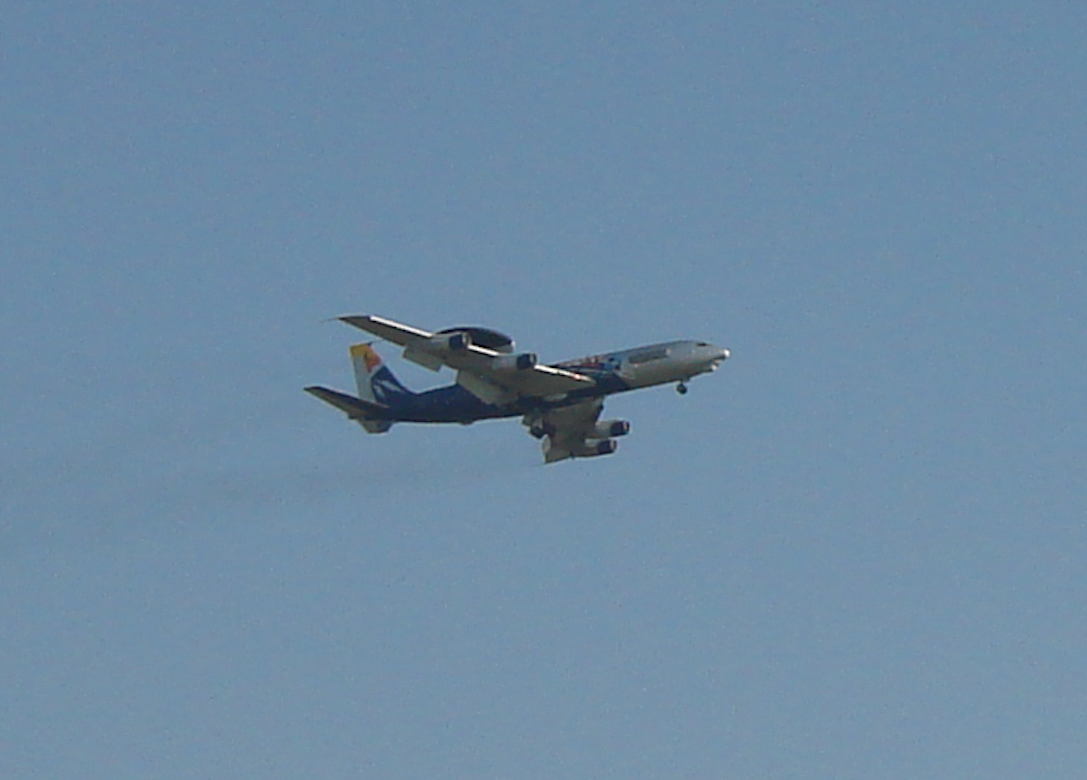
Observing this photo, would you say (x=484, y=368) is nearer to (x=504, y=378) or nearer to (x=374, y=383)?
(x=504, y=378)

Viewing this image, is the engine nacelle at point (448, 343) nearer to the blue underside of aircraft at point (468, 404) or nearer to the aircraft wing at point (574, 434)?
the blue underside of aircraft at point (468, 404)

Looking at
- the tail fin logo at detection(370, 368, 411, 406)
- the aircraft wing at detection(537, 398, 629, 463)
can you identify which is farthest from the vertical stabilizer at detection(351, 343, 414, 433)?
the aircraft wing at detection(537, 398, 629, 463)

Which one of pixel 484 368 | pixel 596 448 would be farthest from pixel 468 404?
pixel 596 448

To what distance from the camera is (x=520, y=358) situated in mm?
114375

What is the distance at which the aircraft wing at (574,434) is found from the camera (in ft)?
398

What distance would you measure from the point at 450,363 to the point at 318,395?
8.49m

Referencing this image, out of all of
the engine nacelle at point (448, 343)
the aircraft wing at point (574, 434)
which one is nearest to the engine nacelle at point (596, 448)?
the aircraft wing at point (574, 434)

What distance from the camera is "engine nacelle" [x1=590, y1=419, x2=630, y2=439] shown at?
123 metres

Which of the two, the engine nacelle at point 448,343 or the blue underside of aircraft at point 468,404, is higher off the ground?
the engine nacelle at point 448,343

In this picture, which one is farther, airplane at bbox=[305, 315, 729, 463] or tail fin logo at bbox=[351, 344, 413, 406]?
tail fin logo at bbox=[351, 344, 413, 406]

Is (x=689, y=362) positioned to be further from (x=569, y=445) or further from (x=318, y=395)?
(x=318, y=395)

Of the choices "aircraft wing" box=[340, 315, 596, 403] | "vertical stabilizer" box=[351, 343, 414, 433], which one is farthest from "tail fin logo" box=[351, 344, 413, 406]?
"aircraft wing" box=[340, 315, 596, 403]

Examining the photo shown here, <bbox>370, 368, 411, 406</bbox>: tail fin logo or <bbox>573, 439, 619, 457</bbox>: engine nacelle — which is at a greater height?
<bbox>370, 368, 411, 406</bbox>: tail fin logo

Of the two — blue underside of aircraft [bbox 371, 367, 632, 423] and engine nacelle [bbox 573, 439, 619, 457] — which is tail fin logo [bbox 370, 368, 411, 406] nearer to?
blue underside of aircraft [bbox 371, 367, 632, 423]
